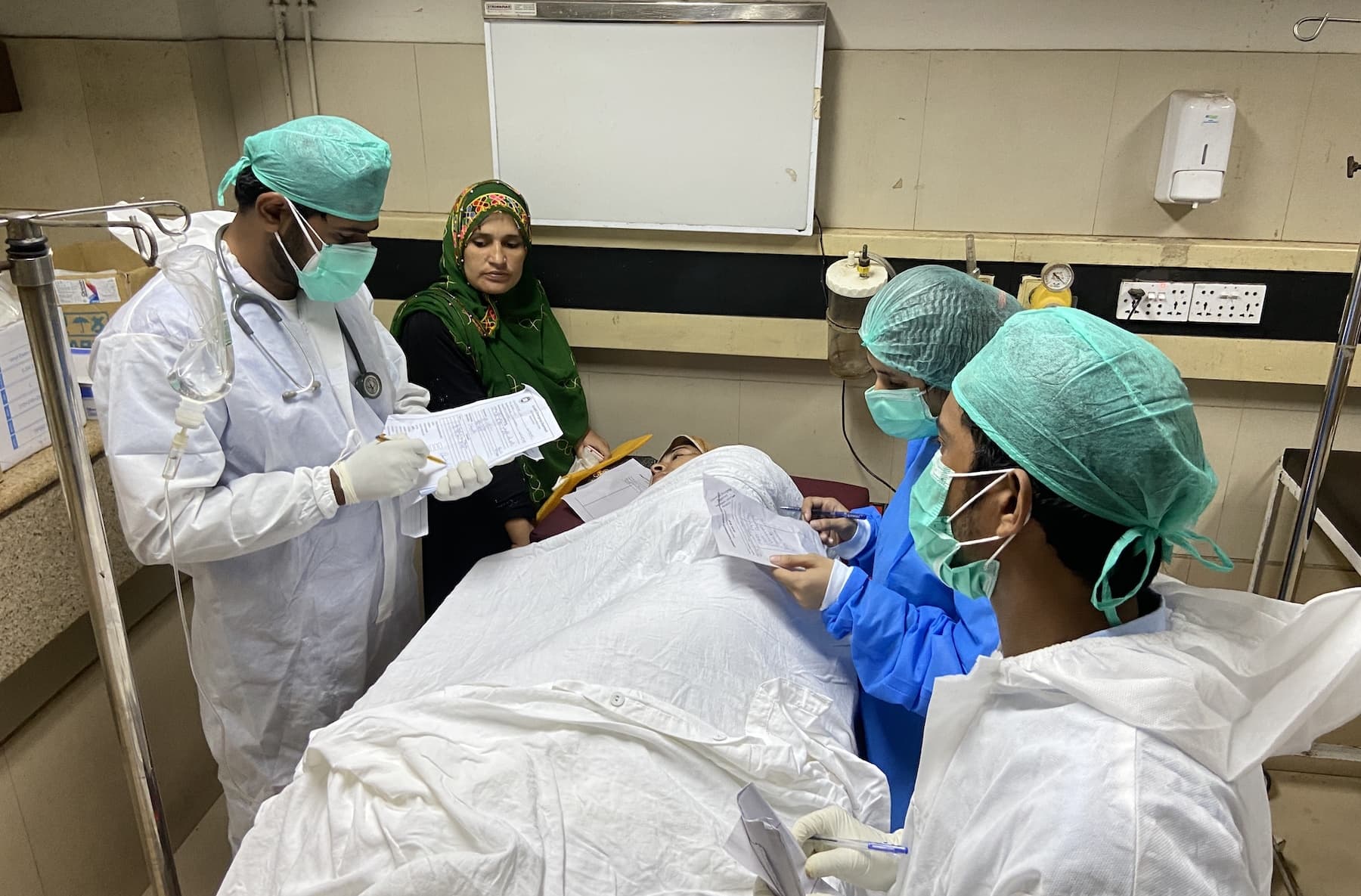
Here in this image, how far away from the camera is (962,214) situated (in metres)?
2.41

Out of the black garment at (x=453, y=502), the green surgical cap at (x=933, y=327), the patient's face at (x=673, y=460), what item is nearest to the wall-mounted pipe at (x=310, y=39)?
the black garment at (x=453, y=502)

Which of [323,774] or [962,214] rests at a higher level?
[962,214]

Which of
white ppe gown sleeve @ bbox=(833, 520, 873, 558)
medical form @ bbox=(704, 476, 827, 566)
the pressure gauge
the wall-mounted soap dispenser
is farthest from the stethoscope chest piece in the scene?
the wall-mounted soap dispenser

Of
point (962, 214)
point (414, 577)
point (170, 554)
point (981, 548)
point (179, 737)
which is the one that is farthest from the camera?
point (962, 214)

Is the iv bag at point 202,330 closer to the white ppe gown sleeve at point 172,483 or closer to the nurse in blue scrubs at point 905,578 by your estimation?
the white ppe gown sleeve at point 172,483

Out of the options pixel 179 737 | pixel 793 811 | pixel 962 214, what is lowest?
pixel 179 737

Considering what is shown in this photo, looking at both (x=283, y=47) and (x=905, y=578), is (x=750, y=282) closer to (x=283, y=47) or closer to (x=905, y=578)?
(x=905, y=578)

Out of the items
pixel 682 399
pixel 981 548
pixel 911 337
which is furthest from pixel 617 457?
pixel 981 548

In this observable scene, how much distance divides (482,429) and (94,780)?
3.49 ft

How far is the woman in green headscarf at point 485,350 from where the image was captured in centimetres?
213

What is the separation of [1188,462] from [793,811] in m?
0.73

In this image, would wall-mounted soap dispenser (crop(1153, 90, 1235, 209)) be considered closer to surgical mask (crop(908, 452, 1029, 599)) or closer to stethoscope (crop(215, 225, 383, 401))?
surgical mask (crop(908, 452, 1029, 599))

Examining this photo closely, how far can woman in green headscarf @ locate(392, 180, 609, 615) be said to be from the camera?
2129 millimetres

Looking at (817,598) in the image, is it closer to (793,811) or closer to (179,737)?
(793,811)
